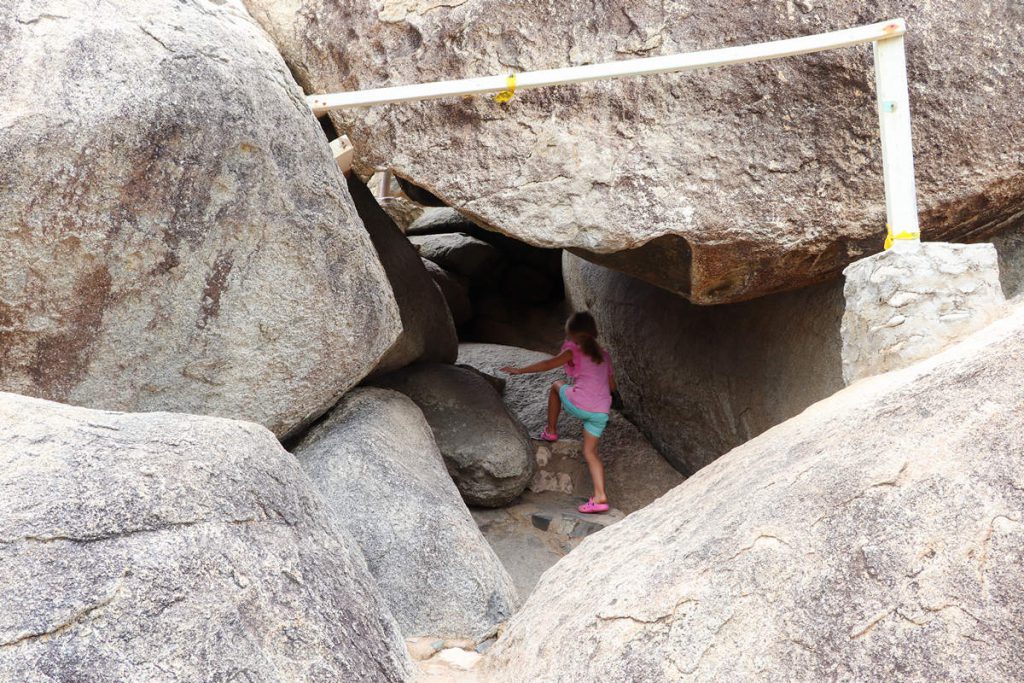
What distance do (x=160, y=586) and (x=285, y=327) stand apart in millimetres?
1488

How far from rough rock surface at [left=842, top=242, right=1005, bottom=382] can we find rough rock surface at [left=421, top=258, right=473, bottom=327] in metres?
4.43

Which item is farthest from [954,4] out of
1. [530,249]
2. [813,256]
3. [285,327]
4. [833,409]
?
[530,249]

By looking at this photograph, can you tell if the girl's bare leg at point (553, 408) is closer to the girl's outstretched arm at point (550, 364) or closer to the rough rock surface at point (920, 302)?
the girl's outstretched arm at point (550, 364)

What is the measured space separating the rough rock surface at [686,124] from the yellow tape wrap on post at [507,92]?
0.34 feet

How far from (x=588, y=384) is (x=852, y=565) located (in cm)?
320

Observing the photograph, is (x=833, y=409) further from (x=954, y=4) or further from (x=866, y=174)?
(x=954, y=4)

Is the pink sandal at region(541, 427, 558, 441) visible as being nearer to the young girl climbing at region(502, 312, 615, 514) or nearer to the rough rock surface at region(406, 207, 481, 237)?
the young girl climbing at region(502, 312, 615, 514)

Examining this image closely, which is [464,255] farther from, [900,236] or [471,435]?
[900,236]

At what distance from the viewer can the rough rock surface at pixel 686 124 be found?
3.53m

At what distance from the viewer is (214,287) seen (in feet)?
10.0

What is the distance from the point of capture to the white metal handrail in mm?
2949

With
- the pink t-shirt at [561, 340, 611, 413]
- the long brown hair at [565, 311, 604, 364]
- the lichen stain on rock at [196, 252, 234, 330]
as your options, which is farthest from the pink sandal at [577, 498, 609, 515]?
the lichen stain on rock at [196, 252, 234, 330]

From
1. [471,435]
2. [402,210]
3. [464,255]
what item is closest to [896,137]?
[471,435]

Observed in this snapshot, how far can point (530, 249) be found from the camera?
25.2 feet
